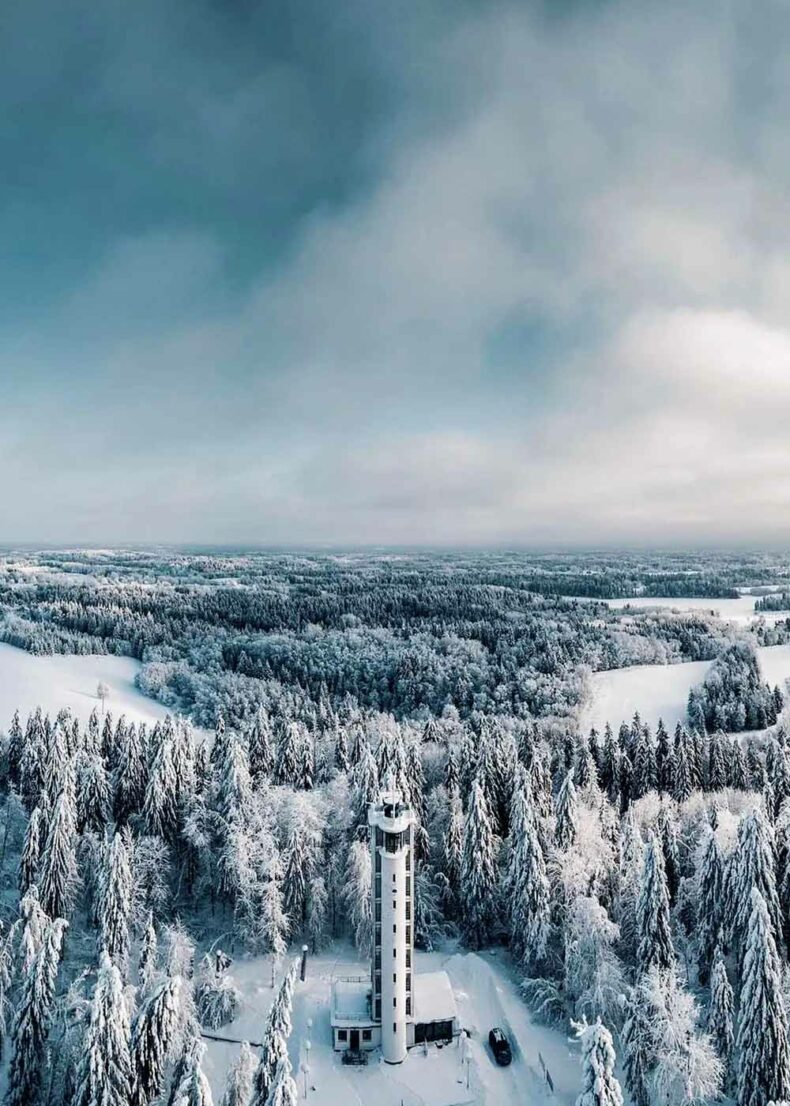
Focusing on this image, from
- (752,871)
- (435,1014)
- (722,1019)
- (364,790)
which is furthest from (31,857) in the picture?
(752,871)

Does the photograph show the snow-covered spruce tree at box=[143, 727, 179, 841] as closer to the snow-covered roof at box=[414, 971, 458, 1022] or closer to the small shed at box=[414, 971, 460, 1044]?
the snow-covered roof at box=[414, 971, 458, 1022]

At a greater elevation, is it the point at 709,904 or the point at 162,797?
the point at 162,797

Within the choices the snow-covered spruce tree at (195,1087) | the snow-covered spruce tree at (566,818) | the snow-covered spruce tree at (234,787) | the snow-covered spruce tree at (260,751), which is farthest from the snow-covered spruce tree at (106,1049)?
the snow-covered spruce tree at (260,751)

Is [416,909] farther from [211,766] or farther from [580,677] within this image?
[580,677]

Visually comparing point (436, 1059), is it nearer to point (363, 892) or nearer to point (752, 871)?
point (363, 892)

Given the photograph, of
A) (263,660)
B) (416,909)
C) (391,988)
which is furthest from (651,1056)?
(263,660)

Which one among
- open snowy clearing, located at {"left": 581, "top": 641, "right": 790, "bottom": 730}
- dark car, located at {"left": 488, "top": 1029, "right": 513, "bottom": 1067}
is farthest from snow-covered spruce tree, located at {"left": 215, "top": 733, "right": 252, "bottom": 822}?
open snowy clearing, located at {"left": 581, "top": 641, "right": 790, "bottom": 730}
